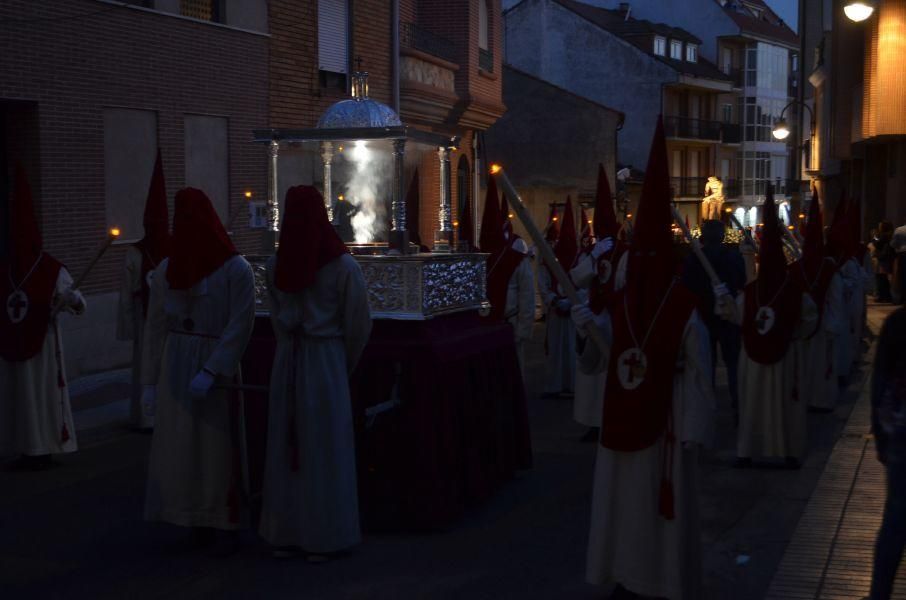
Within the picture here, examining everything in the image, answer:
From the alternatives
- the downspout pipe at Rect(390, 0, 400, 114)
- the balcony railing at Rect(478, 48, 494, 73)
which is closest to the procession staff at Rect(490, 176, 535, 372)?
the downspout pipe at Rect(390, 0, 400, 114)

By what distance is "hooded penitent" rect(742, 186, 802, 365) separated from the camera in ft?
32.8

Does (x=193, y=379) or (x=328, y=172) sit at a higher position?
(x=328, y=172)

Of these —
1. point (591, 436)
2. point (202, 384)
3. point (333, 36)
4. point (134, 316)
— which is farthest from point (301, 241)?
point (333, 36)

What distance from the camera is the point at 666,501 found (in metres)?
6.09

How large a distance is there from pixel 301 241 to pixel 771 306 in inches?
180

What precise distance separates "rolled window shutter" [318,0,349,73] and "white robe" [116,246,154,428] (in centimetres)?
1036

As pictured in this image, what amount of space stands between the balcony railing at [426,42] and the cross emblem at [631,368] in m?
18.3

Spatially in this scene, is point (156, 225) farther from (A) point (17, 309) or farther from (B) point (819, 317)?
(B) point (819, 317)

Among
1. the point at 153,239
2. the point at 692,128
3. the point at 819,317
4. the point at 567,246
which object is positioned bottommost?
the point at 819,317

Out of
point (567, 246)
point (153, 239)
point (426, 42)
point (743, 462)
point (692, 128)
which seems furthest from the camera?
point (692, 128)

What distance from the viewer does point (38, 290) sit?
9930 mm

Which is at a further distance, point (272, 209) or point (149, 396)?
point (272, 209)

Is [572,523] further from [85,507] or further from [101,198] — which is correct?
[101,198]

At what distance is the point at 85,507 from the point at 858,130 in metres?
24.0
